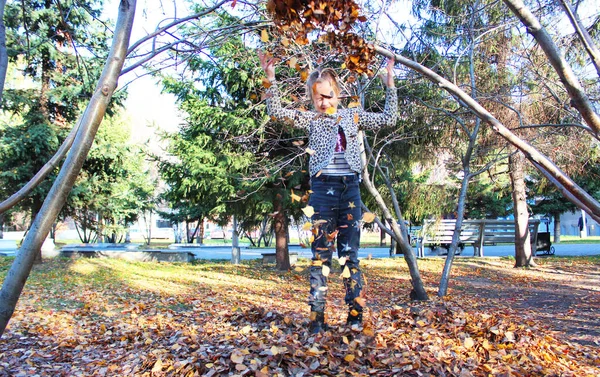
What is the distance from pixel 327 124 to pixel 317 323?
1472mm

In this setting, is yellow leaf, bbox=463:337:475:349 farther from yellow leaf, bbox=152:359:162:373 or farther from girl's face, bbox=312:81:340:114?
yellow leaf, bbox=152:359:162:373

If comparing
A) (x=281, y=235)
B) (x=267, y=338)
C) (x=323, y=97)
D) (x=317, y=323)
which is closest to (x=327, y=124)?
(x=323, y=97)

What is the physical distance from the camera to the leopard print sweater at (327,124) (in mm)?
3299

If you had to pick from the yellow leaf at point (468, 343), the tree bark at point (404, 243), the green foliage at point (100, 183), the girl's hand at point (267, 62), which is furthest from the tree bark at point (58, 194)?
the green foliage at point (100, 183)

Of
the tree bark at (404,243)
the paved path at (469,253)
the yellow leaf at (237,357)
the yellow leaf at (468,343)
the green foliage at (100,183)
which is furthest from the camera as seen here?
the paved path at (469,253)

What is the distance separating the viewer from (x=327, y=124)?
3346 millimetres

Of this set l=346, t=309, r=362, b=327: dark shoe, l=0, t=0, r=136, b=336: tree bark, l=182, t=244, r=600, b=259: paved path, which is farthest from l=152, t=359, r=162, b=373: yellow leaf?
l=182, t=244, r=600, b=259: paved path

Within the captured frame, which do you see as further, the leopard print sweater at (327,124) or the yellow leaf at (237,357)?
the leopard print sweater at (327,124)

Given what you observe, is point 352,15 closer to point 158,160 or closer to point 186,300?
point 186,300

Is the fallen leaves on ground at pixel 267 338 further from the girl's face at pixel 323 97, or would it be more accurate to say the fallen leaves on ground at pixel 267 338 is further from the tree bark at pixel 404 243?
the girl's face at pixel 323 97

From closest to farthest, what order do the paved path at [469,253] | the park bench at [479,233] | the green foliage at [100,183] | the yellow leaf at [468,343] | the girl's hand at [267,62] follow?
1. the girl's hand at [267,62]
2. the yellow leaf at [468,343]
3. the green foliage at [100,183]
4. the park bench at [479,233]
5. the paved path at [469,253]

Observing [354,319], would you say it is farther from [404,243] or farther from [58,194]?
[404,243]

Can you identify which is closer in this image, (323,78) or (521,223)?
(323,78)

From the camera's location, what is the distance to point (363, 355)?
304cm
